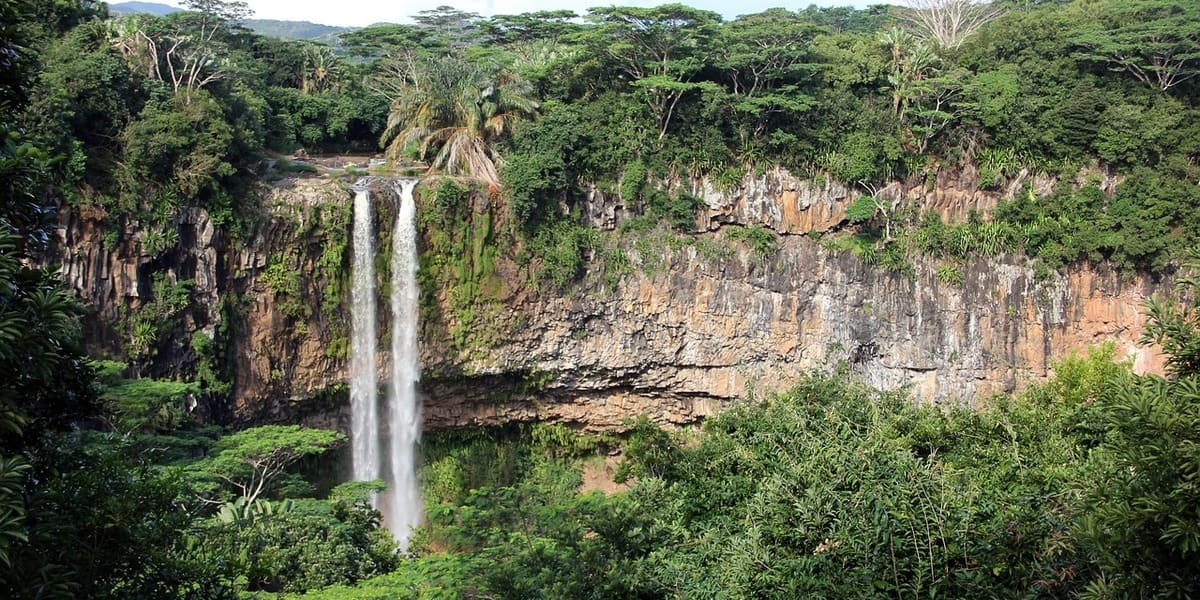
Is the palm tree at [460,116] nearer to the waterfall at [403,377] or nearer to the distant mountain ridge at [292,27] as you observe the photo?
the waterfall at [403,377]

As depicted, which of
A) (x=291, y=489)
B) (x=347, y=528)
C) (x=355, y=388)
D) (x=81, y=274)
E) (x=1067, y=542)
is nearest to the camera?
(x=1067, y=542)

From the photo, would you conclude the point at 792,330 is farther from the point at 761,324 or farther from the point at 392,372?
the point at 392,372

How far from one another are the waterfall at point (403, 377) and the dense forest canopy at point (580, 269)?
0.78 meters

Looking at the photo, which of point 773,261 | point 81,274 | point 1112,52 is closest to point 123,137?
point 81,274

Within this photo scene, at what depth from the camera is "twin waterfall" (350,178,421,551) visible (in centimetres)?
1886

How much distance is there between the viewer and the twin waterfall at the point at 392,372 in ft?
61.9

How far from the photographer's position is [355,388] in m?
19.1

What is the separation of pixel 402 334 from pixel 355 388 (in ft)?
Result: 4.93

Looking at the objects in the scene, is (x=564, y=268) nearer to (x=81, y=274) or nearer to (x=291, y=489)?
(x=291, y=489)

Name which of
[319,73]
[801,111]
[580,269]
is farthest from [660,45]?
[319,73]

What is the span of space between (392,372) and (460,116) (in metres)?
6.08

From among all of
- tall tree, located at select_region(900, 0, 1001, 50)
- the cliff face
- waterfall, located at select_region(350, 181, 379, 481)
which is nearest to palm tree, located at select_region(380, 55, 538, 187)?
the cliff face

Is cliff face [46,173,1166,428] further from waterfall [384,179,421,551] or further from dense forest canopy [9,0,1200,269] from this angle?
dense forest canopy [9,0,1200,269]

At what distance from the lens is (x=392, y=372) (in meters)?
19.4
